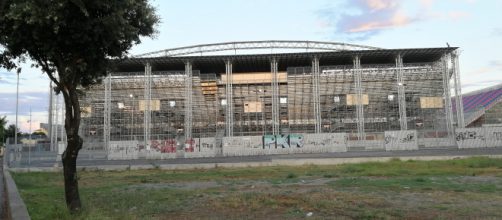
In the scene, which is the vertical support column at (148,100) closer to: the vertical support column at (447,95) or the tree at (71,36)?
the vertical support column at (447,95)

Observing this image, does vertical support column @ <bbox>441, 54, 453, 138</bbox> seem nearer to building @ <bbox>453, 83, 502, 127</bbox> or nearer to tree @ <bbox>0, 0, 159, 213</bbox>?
building @ <bbox>453, 83, 502, 127</bbox>

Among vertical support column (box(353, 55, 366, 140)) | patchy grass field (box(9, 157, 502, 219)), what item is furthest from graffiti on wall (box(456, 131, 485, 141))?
patchy grass field (box(9, 157, 502, 219))

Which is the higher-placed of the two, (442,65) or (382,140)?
(442,65)

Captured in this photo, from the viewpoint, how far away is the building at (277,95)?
5675 centimetres

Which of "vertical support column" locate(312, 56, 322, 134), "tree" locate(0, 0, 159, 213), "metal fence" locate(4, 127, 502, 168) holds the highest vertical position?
"vertical support column" locate(312, 56, 322, 134)

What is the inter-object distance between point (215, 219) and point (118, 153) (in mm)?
35148

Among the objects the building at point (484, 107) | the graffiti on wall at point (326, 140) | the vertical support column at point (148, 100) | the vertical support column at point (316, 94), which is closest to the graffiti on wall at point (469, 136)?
the graffiti on wall at point (326, 140)

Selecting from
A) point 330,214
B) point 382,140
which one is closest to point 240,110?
point 382,140

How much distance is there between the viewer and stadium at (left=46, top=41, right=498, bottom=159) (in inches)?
2229

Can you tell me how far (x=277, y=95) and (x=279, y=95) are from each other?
16.7 feet

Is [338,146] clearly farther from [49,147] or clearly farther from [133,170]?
[49,147]

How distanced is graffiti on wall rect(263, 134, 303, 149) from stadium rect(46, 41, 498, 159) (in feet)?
38.5

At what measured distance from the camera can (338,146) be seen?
41.7 meters

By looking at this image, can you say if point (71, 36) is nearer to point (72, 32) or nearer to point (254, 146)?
point (72, 32)
